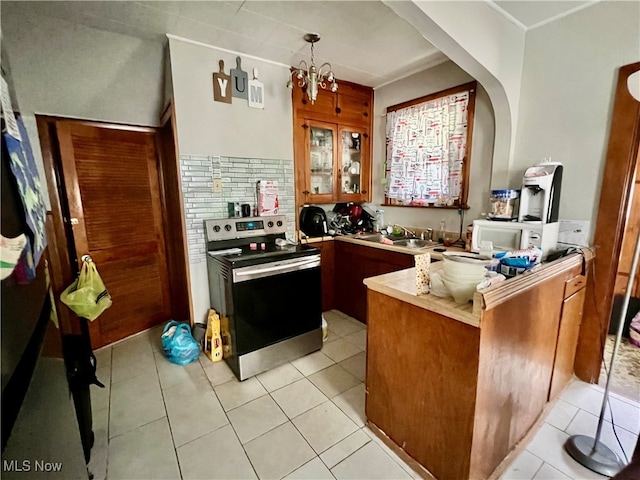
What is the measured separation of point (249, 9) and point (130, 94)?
4.13ft

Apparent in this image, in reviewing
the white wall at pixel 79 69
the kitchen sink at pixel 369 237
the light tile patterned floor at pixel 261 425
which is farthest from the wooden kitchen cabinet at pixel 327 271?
the white wall at pixel 79 69

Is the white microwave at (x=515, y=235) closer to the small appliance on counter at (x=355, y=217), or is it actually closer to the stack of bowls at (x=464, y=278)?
the stack of bowls at (x=464, y=278)

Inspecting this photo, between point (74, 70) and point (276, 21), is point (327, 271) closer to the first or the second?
point (276, 21)

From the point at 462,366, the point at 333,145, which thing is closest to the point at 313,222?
the point at 333,145

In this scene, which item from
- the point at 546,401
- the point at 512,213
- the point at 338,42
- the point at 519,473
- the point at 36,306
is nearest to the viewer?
the point at 36,306

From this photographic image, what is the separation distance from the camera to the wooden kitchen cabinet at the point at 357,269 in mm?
2496

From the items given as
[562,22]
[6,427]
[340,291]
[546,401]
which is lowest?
[546,401]

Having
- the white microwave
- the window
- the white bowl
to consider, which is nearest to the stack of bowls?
the white bowl

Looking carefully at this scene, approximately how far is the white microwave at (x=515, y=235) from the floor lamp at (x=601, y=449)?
427 mm

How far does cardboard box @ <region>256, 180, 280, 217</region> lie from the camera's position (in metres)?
2.55

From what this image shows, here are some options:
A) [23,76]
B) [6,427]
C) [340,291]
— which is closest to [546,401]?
[340,291]

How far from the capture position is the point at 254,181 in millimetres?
2568

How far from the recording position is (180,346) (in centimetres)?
222

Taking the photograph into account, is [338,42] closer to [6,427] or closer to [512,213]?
[512,213]
